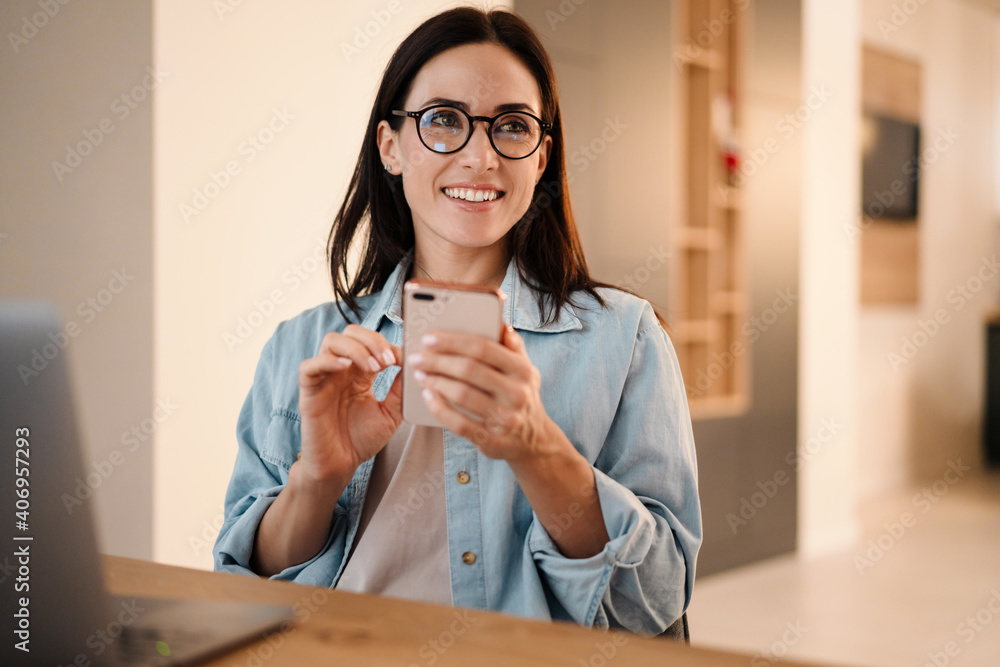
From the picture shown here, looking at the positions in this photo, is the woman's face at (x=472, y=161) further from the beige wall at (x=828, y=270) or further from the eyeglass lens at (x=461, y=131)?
the beige wall at (x=828, y=270)

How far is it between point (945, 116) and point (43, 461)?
6.23 metres

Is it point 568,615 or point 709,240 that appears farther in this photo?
point 709,240

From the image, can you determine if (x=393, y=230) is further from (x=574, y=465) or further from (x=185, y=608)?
(x=185, y=608)

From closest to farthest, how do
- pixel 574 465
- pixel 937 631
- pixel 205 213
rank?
pixel 574 465 → pixel 205 213 → pixel 937 631

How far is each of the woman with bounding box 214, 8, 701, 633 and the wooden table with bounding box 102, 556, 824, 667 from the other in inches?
9.3

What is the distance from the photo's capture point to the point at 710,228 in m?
3.54

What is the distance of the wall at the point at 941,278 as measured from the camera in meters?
A: 5.11

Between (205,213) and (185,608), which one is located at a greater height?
(205,213)

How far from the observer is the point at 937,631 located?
278 cm

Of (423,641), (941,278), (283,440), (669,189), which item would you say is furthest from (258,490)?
(941,278)

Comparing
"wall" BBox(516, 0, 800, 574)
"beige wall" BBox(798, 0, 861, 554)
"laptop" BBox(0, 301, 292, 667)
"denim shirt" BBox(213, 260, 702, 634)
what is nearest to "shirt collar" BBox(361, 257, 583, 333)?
"denim shirt" BBox(213, 260, 702, 634)

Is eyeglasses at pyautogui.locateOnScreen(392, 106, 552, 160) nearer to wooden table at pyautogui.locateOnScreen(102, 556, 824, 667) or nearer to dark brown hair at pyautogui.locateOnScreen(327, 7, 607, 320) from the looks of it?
dark brown hair at pyautogui.locateOnScreen(327, 7, 607, 320)

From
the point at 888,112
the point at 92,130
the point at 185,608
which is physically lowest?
the point at 185,608

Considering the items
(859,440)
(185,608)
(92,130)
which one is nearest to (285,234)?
(92,130)
